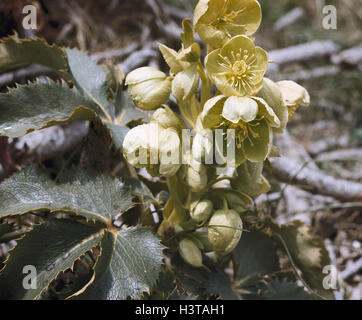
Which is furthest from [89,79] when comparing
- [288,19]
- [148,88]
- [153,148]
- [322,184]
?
[288,19]

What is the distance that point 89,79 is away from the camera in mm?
979

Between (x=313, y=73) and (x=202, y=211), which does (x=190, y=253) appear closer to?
(x=202, y=211)

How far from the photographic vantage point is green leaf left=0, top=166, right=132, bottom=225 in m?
0.78

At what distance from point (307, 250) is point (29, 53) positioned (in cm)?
82

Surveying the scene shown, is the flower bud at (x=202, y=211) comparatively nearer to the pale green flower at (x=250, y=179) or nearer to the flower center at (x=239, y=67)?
the pale green flower at (x=250, y=179)

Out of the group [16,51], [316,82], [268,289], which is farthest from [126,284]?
[316,82]

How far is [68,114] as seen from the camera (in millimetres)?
882

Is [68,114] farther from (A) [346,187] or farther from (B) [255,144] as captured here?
(A) [346,187]

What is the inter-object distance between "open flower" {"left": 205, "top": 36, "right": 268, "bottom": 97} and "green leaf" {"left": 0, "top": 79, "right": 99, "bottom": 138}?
0.30 m

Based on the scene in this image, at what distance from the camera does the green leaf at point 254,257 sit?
94cm

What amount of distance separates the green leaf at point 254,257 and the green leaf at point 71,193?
0.31 meters

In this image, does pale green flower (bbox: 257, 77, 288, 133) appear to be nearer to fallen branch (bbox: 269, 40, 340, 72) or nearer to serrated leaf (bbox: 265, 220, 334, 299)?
serrated leaf (bbox: 265, 220, 334, 299)

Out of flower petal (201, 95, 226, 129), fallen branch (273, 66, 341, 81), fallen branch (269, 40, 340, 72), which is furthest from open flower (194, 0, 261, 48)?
fallen branch (273, 66, 341, 81)
